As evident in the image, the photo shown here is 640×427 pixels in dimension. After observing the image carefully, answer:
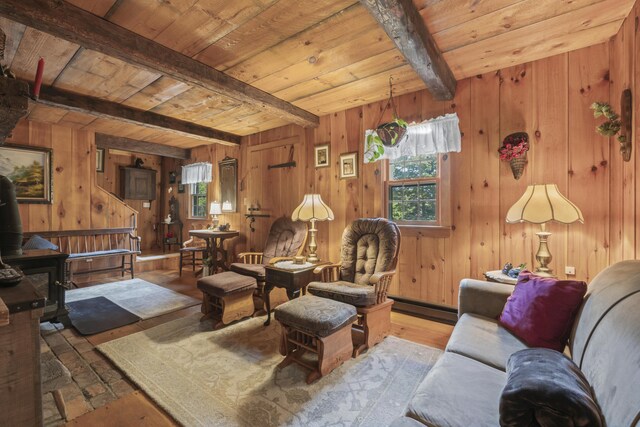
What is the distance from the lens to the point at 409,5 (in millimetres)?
1722

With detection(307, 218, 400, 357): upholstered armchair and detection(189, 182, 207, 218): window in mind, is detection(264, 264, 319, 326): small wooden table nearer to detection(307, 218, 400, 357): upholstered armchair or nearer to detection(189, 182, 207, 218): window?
detection(307, 218, 400, 357): upholstered armchair

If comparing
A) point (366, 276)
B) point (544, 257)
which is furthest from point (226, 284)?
point (544, 257)

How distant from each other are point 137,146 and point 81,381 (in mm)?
4479

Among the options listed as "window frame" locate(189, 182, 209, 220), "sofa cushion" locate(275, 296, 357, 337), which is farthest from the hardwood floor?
"window frame" locate(189, 182, 209, 220)

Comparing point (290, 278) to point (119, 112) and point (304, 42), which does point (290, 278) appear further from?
point (119, 112)

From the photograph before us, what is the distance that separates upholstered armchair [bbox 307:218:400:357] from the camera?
2.38 m

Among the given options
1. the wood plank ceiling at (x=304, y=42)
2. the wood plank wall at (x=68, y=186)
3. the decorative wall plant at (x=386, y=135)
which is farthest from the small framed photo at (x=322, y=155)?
the wood plank wall at (x=68, y=186)

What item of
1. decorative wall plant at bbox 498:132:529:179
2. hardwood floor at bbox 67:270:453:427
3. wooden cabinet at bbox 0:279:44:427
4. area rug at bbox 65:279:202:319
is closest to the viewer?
wooden cabinet at bbox 0:279:44:427

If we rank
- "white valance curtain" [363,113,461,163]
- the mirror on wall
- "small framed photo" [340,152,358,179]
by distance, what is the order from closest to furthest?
"white valance curtain" [363,113,461,163] < "small framed photo" [340,152,358,179] < the mirror on wall

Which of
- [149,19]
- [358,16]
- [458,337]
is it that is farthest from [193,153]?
[458,337]

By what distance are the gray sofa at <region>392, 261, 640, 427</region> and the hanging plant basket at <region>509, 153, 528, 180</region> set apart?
52.4 inches

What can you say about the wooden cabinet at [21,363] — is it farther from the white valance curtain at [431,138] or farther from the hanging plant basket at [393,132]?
the white valance curtain at [431,138]

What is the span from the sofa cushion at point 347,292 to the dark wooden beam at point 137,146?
4608 millimetres

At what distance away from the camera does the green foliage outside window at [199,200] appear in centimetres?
597
